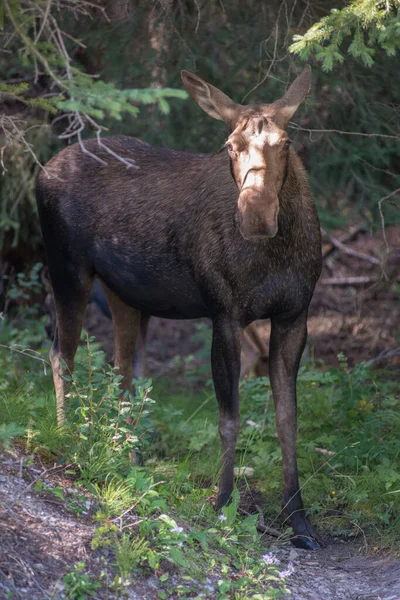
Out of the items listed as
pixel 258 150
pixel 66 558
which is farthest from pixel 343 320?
pixel 66 558

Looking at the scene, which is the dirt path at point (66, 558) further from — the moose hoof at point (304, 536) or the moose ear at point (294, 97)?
the moose ear at point (294, 97)

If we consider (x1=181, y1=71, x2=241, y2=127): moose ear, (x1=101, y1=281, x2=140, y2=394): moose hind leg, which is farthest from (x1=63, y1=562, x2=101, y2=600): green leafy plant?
(x1=101, y1=281, x2=140, y2=394): moose hind leg

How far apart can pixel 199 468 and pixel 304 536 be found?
3.69ft

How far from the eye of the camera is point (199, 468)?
6793 mm

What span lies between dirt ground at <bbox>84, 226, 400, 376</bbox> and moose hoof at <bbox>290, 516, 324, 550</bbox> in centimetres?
382

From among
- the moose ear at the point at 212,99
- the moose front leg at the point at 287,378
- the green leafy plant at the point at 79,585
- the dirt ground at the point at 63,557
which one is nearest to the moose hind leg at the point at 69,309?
the moose front leg at the point at 287,378

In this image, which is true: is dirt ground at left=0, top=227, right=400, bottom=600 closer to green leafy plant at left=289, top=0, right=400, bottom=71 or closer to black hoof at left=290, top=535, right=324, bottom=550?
black hoof at left=290, top=535, right=324, bottom=550

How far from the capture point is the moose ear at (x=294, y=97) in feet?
19.6

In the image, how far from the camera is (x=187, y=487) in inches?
237

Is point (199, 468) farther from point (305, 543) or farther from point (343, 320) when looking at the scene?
point (343, 320)

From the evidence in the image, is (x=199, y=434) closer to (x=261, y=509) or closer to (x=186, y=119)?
(x=261, y=509)

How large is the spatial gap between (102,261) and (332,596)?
3016 mm

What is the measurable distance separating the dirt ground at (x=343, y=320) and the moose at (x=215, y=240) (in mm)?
3163

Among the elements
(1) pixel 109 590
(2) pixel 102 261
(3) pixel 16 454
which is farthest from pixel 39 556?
(2) pixel 102 261
